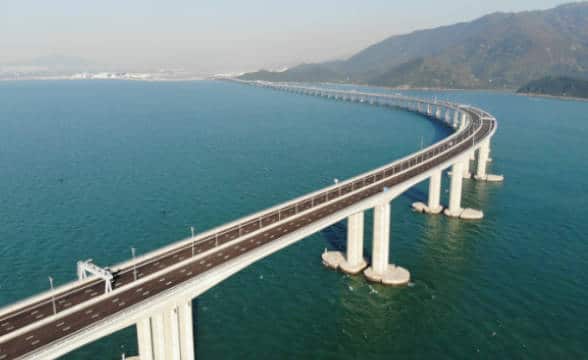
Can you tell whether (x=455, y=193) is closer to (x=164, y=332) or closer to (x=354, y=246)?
(x=354, y=246)

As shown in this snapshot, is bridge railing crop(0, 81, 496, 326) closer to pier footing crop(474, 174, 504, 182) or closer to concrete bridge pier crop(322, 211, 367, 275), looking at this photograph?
concrete bridge pier crop(322, 211, 367, 275)

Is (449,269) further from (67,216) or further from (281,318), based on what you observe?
(67,216)

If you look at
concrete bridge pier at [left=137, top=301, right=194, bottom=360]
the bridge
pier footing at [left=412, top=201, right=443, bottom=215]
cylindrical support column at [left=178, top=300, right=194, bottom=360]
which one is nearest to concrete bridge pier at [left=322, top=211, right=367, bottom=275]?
the bridge

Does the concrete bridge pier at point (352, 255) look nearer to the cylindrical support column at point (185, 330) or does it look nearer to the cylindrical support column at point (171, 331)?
the cylindrical support column at point (185, 330)

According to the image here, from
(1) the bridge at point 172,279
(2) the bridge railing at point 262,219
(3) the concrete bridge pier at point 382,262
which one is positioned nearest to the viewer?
(1) the bridge at point 172,279

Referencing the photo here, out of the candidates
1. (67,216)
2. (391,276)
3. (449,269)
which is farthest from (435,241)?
(67,216)

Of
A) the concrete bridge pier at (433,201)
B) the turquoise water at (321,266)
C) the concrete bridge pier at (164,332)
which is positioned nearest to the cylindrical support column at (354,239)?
the turquoise water at (321,266)
